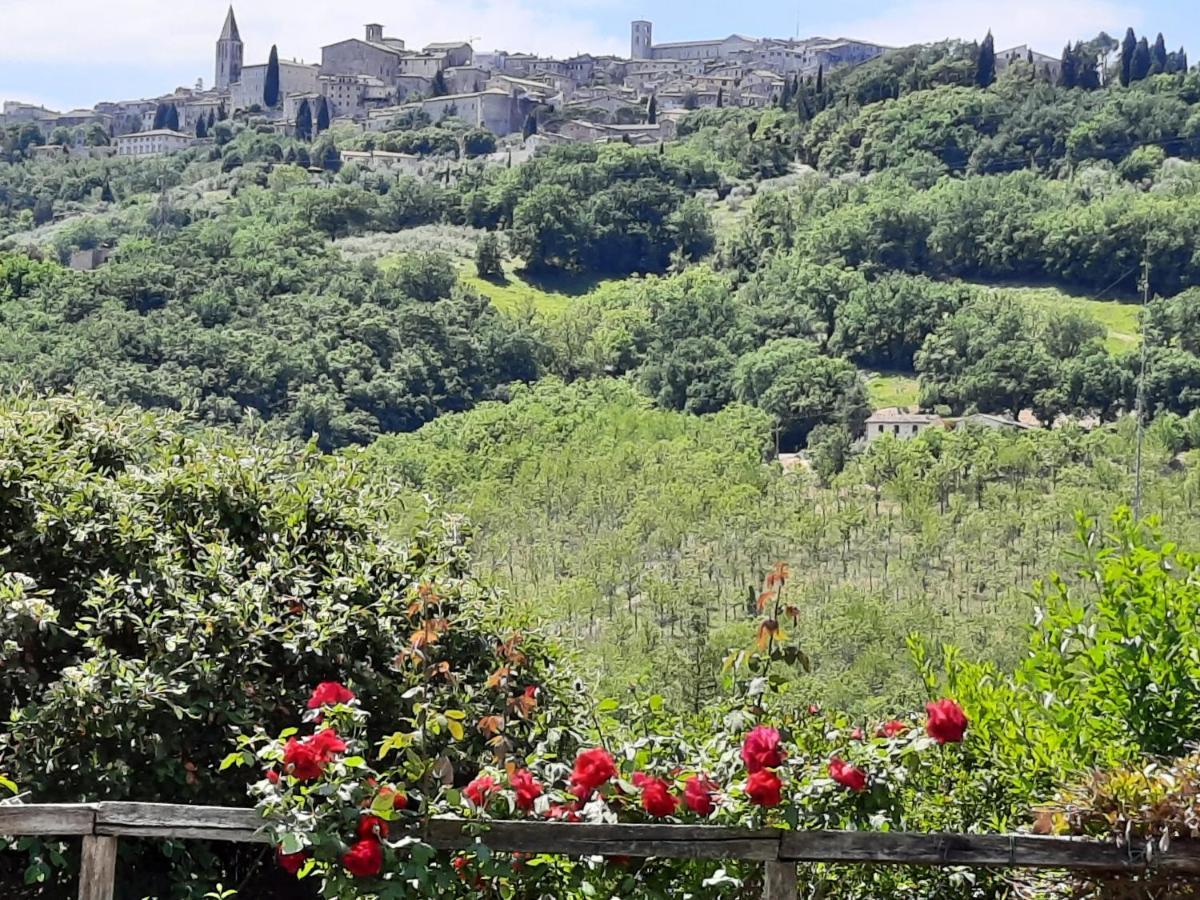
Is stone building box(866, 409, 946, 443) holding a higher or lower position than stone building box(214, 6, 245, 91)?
lower

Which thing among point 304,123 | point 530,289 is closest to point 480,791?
point 530,289

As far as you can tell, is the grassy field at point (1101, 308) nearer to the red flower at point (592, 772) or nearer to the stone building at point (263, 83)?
the red flower at point (592, 772)

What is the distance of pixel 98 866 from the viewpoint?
2.27m

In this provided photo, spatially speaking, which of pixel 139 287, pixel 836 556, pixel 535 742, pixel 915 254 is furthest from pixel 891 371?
pixel 535 742

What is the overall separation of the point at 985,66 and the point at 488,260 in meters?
41.3

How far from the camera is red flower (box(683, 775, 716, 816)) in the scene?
2.41 meters

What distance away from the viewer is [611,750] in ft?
9.78

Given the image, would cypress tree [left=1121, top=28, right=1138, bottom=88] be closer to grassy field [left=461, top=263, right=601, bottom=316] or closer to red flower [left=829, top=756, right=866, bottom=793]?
grassy field [left=461, top=263, right=601, bottom=316]

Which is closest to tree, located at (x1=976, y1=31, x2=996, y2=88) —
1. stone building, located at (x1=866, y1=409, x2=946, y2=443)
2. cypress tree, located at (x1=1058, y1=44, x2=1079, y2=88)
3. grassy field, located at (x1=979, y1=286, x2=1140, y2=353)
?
cypress tree, located at (x1=1058, y1=44, x2=1079, y2=88)

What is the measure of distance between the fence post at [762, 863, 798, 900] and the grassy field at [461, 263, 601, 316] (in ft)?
250

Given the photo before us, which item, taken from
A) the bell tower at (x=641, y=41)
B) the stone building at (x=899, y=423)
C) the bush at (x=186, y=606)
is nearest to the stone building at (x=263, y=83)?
the bell tower at (x=641, y=41)

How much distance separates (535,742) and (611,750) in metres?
0.22

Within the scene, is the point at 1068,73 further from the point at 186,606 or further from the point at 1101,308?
the point at 186,606

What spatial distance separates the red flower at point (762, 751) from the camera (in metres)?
2.40
